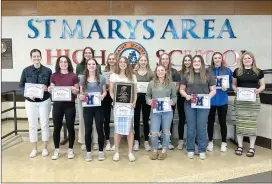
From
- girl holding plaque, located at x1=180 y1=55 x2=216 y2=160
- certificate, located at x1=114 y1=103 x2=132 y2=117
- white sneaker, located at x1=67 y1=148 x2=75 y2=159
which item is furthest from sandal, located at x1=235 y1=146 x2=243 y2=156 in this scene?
white sneaker, located at x1=67 y1=148 x2=75 y2=159

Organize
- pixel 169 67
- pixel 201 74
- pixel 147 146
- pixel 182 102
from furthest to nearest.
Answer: pixel 147 146
pixel 182 102
pixel 169 67
pixel 201 74

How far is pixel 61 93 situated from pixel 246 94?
266 cm

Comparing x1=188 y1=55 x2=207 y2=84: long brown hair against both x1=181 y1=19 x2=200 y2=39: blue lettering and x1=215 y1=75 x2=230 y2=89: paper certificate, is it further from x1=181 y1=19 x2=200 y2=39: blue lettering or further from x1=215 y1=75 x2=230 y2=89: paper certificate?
x1=181 y1=19 x2=200 y2=39: blue lettering

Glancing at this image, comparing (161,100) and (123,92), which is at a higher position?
(123,92)

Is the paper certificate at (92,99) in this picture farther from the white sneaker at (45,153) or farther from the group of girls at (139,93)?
the white sneaker at (45,153)

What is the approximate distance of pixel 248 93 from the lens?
4332mm

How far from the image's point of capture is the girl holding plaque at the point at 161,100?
4.11m

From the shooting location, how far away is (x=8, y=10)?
665 centimetres

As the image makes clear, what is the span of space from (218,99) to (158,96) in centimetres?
104

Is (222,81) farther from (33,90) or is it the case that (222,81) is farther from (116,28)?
(116,28)

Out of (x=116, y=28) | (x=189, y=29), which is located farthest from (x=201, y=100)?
(x=116, y=28)

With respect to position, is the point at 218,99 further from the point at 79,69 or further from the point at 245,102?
the point at 79,69

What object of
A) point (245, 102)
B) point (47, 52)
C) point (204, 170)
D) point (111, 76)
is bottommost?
point (204, 170)

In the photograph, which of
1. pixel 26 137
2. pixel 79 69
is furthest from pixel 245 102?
pixel 26 137
